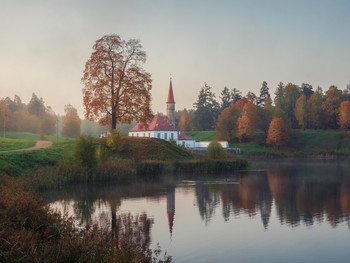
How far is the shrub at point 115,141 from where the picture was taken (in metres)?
43.9

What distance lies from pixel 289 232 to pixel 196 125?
103 meters

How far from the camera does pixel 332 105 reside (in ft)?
320

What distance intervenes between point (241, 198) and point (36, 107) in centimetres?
11134

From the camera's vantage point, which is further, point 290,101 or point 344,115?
point 290,101

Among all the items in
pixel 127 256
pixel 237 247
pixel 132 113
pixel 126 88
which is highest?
pixel 126 88

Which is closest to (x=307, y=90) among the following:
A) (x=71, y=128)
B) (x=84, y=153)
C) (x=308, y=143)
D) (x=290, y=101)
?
(x=290, y=101)

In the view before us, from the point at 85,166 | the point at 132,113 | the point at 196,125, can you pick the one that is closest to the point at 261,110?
the point at 196,125

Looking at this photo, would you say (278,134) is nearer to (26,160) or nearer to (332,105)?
(332,105)

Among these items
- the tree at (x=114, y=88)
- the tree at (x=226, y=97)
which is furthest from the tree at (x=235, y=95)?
the tree at (x=114, y=88)

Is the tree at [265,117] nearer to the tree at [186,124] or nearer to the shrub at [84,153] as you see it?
the tree at [186,124]

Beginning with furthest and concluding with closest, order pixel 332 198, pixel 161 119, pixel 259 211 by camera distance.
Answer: pixel 161 119
pixel 332 198
pixel 259 211

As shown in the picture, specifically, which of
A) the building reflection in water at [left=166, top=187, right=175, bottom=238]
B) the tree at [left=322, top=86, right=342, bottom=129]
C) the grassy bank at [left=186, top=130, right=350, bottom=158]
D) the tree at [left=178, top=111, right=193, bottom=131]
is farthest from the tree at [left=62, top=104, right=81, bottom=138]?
the building reflection in water at [left=166, top=187, right=175, bottom=238]

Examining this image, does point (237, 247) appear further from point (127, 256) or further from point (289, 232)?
point (127, 256)

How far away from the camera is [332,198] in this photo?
25453 millimetres
